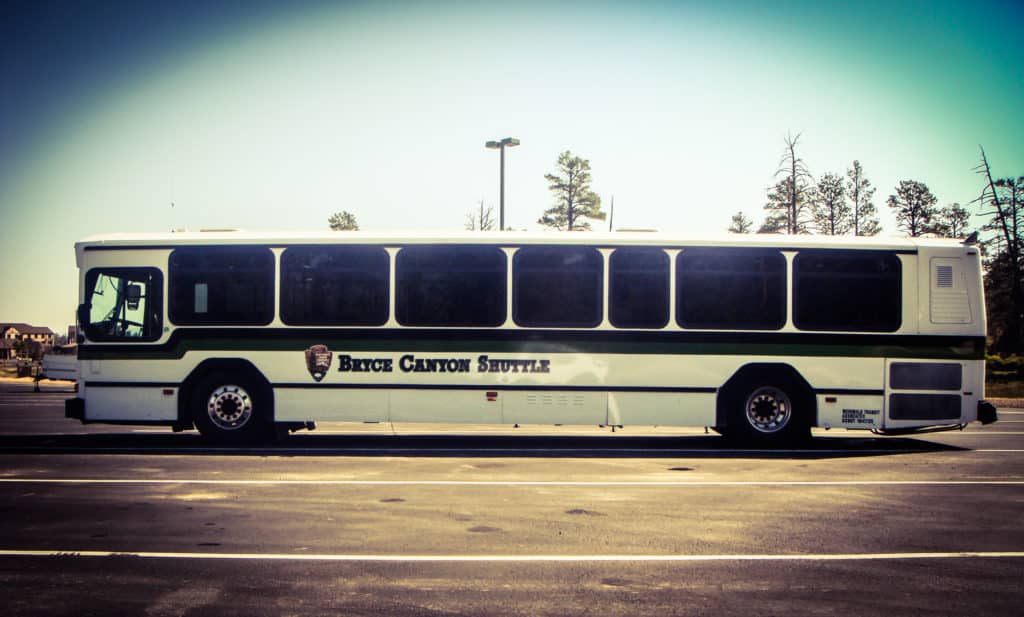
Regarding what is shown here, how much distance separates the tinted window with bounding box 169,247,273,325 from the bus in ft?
0.07

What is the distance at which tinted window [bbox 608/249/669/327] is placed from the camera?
1245 centimetres

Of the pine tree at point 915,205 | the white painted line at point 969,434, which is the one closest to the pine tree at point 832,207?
the pine tree at point 915,205

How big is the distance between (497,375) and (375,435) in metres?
2.91

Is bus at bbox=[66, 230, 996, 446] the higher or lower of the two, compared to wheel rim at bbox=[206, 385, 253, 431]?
higher

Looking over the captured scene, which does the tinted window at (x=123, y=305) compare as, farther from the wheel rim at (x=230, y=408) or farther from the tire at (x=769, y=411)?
the tire at (x=769, y=411)

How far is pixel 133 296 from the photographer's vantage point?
12.8 meters

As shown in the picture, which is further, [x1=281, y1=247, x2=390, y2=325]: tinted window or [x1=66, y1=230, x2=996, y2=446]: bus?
[x1=281, y1=247, x2=390, y2=325]: tinted window

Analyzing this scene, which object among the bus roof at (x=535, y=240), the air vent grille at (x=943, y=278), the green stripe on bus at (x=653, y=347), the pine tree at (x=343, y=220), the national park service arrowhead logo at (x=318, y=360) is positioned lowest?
the national park service arrowhead logo at (x=318, y=360)

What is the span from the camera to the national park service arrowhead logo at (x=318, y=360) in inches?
492

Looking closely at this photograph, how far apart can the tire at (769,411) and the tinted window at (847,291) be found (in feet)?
3.33

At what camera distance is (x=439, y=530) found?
687cm

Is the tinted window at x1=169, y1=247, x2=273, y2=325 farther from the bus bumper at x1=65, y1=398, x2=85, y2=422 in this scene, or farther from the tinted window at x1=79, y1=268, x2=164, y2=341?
the bus bumper at x1=65, y1=398, x2=85, y2=422

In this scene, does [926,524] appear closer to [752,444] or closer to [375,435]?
[752,444]

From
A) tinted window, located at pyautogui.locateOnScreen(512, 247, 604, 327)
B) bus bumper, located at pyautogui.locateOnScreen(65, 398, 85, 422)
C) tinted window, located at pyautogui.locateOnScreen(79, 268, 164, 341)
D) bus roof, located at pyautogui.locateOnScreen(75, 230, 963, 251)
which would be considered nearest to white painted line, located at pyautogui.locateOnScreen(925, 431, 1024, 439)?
bus roof, located at pyautogui.locateOnScreen(75, 230, 963, 251)
